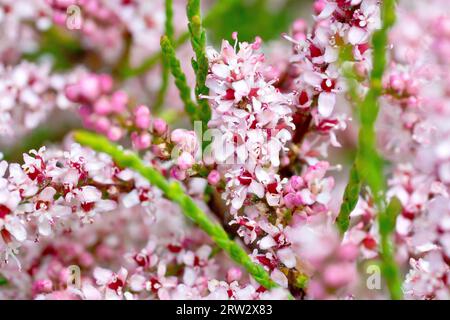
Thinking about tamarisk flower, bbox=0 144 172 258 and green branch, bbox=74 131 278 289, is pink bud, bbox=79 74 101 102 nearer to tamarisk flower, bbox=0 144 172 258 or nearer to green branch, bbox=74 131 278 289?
tamarisk flower, bbox=0 144 172 258

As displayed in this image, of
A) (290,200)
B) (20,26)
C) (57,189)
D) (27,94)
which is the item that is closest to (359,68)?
(290,200)

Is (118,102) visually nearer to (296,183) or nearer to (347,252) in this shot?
(296,183)

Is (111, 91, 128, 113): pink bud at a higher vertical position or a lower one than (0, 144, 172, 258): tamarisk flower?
higher

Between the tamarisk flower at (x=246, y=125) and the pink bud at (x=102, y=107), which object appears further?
the pink bud at (x=102, y=107)

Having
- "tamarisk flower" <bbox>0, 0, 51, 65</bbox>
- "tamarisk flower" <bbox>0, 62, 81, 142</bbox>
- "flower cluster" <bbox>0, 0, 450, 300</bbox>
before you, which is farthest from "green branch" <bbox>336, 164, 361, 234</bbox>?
"tamarisk flower" <bbox>0, 0, 51, 65</bbox>

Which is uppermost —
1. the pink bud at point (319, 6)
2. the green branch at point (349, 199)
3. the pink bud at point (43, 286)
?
the pink bud at point (319, 6)

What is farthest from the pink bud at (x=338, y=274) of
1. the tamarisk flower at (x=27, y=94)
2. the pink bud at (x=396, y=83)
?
the tamarisk flower at (x=27, y=94)

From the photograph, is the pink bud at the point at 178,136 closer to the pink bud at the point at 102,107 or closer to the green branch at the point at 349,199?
the pink bud at the point at 102,107
